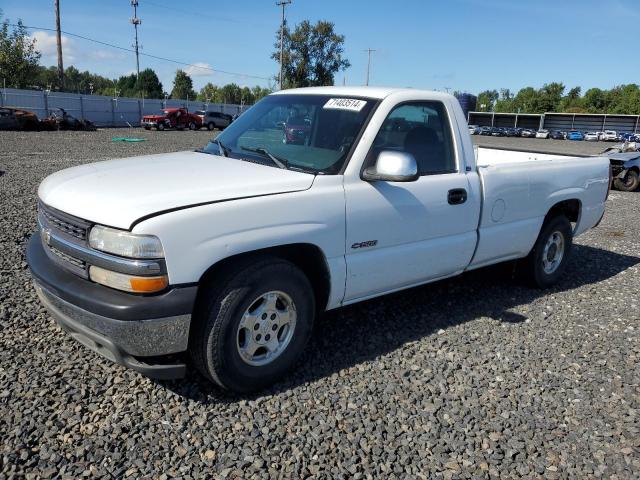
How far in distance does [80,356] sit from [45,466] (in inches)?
42.8

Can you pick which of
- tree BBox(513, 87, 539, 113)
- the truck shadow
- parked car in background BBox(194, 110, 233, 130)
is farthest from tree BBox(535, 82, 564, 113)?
the truck shadow

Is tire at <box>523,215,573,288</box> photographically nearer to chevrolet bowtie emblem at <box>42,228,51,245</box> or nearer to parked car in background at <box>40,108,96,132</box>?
chevrolet bowtie emblem at <box>42,228,51,245</box>

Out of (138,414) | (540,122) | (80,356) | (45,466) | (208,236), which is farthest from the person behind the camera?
(540,122)

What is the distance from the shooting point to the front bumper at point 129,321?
2.71m

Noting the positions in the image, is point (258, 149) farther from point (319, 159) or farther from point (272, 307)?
point (272, 307)

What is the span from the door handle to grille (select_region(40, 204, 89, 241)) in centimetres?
255

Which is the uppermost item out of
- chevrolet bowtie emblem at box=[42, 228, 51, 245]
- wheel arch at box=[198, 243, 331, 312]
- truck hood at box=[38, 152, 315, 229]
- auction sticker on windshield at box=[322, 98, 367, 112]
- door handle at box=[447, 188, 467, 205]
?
auction sticker on windshield at box=[322, 98, 367, 112]

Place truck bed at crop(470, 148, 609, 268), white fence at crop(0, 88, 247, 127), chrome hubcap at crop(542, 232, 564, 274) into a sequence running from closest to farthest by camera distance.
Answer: truck bed at crop(470, 148, 609, 268), chrome hubcap at crop(542, 232, 564, 274), white fence at crop(0, 88, 247, 127)

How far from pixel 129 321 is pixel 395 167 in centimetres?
180

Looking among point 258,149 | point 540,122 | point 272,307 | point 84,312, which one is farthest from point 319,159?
point 540,122

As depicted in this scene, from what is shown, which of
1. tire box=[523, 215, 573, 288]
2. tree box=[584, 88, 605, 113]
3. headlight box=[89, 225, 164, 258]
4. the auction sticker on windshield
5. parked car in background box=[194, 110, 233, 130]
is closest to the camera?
headlight box=[89, 225, 164, 258]

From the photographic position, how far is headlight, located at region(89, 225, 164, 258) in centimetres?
267

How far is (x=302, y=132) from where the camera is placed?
387 centimetres

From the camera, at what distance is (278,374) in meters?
3.38
